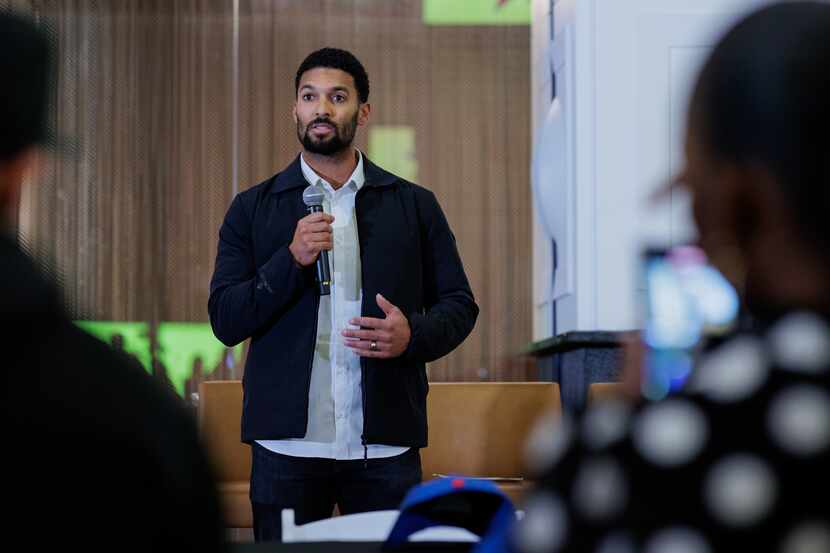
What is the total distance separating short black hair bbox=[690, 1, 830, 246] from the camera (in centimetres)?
60

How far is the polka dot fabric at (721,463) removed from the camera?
0.56m

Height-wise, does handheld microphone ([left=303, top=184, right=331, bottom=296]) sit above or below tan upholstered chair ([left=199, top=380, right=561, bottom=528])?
above

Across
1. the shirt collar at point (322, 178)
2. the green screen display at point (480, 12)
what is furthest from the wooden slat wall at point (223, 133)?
the shirt collar at point (322, 178)

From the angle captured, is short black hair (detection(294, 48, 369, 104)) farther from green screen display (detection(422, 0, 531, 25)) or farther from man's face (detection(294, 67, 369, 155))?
green screen display (detection(422, 0, 531, 25))

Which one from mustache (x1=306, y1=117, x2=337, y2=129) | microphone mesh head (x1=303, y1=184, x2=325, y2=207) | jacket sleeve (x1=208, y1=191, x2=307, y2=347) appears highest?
mustache (x1=306, y1=117, x2=337, y2=129)

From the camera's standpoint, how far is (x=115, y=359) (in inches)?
21.9

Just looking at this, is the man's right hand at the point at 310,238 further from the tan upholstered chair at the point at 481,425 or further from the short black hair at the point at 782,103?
the tan upholstered chair at the point at 481,425

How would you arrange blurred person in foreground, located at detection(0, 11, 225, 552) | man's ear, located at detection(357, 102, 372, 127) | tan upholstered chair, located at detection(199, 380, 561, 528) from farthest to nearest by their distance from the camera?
tan upholstered chair, located at detection(199, 380, 561, 528)
man's ear, located at detection(357, 102, 372, 127)
blurred person in foreground, located at detection(0, 11, 225, 552)

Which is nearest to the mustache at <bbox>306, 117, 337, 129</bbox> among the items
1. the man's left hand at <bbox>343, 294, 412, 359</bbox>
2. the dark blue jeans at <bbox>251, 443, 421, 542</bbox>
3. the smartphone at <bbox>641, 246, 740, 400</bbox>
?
the man's left hand at <bbox>343, 294, 412, 359</bbox>

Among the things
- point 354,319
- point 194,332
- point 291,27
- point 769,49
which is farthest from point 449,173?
Result: point 769,49

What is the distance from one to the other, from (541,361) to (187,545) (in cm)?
394

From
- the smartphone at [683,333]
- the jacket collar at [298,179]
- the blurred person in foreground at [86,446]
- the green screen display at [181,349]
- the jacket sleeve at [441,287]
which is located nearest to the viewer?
the blurred person in foreground at [86,446]

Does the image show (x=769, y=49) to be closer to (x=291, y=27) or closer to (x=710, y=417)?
(x=710, y=417)

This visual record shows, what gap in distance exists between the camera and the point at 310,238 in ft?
7.38
